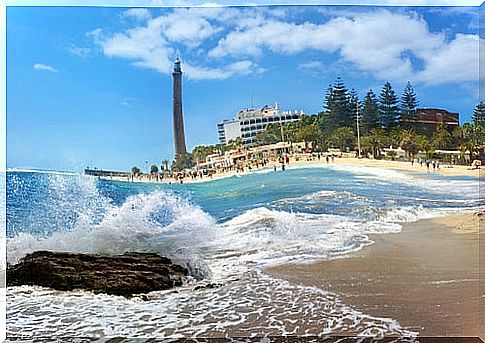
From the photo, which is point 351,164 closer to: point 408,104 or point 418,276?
point 408,104

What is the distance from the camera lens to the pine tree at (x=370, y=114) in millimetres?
4871

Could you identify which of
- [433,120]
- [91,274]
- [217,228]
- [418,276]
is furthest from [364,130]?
[91,274]

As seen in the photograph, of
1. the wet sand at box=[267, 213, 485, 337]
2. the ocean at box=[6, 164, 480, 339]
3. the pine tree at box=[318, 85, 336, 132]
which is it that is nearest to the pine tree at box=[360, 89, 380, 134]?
the pine tree at box=[318, 85, 336, 132]

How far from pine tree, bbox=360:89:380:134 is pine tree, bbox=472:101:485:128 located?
0.73 metres

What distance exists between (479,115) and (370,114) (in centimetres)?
82

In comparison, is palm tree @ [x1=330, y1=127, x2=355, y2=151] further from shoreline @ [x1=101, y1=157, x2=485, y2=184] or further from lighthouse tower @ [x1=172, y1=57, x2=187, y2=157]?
lighthouse tower @ [x1=172, y1=57, x2=187, y2=157]

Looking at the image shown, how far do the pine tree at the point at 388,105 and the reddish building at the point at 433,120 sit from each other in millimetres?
188

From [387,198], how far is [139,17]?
237cm

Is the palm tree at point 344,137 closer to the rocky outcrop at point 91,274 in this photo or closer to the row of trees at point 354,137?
the row of trees at point 354,137

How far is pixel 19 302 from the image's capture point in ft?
15.2

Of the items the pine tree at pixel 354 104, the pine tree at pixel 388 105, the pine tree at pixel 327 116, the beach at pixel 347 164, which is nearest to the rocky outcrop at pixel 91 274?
the beach at pixel 347 164

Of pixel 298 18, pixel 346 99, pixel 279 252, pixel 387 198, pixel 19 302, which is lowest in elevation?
pixel 19 302

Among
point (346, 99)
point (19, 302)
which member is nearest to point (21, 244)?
point (19, 302)

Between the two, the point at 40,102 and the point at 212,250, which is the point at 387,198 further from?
the point at 40,102
